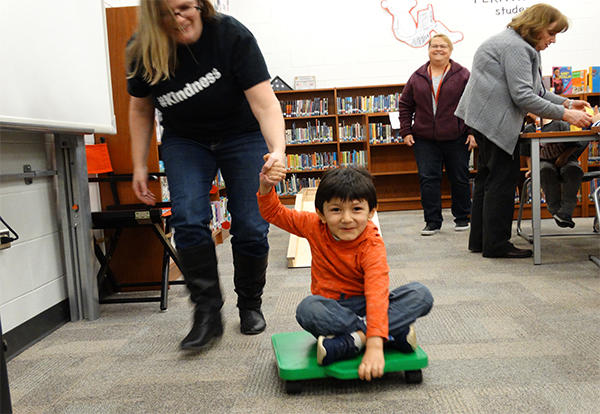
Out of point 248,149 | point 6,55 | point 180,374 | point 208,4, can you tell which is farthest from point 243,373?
point 6,55

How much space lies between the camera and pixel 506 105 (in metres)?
2.82

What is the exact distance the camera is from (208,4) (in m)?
1.55

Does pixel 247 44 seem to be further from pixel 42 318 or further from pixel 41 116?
pixel 42 318

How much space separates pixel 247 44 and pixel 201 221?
559 mm

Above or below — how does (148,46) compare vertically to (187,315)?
above

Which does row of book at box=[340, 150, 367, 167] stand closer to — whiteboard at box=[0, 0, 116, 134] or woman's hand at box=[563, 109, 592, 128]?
woman's hand at box=[563, 109, 592, 128]

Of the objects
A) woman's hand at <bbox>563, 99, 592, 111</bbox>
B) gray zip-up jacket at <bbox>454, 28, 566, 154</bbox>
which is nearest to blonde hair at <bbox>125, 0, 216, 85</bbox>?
gray zip-up jacket at <bbox>454, 28, 566, 154</bbox>

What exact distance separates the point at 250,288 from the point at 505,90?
1.79m

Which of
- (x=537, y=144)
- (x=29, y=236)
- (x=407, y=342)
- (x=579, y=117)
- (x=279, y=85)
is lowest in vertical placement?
(x=407, y=342)

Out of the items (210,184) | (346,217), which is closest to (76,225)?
(210,184)

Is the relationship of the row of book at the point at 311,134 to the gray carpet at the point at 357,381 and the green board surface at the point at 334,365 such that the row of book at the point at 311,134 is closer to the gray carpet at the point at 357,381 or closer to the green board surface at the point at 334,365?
the gray carpet at the point at 357,381

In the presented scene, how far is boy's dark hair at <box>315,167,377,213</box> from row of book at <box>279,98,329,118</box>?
4732 mm

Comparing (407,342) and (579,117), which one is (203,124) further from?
(579,117)

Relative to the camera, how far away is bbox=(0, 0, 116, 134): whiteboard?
1735mm
